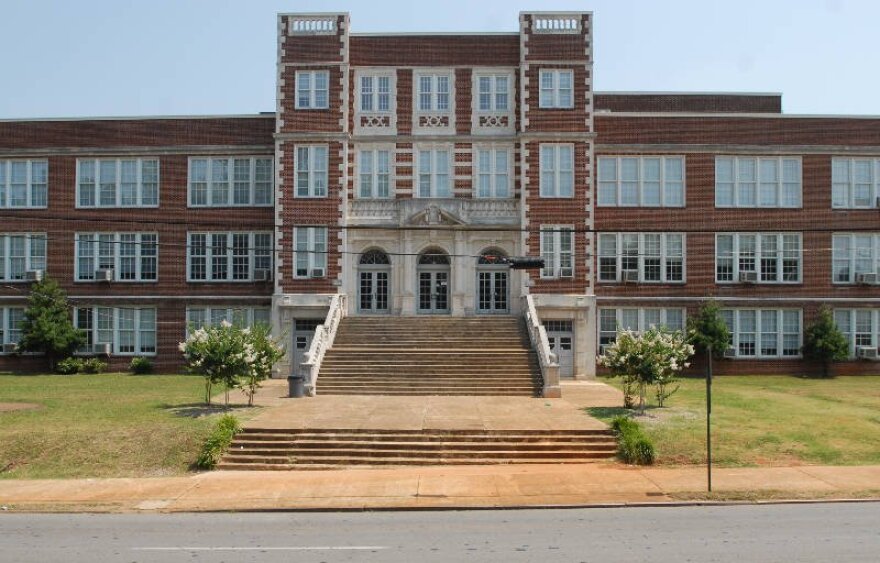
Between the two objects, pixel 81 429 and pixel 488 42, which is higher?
pixel 488 42

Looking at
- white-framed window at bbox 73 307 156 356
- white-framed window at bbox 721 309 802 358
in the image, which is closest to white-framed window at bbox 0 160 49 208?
white-framed window at bbox 73 307 156 356

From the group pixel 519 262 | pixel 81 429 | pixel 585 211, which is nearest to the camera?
pixel 81 429

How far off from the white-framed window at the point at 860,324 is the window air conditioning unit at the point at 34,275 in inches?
1355

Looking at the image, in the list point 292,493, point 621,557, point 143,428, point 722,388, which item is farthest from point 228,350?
point 722,388

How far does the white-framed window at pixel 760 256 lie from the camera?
127 ft

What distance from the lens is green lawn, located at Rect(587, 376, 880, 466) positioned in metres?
19.9

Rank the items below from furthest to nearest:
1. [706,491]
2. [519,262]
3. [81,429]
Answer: [519,262]
[81,429]
[706,491]

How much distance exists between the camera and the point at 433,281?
38125mm

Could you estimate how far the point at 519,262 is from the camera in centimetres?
3025

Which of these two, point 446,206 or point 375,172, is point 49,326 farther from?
point 446,206

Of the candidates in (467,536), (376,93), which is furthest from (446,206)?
(467,536)

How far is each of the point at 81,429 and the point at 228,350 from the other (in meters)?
4.27

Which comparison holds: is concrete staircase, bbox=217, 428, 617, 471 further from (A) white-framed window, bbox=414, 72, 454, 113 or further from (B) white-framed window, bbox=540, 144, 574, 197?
(A) white-framed window, bbox=414, 72, 454, 113

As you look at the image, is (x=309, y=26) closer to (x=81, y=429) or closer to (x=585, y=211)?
(x=585, y=211)
